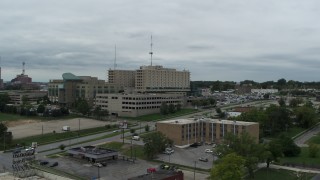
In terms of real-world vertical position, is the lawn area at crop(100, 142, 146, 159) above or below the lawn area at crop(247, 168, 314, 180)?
above

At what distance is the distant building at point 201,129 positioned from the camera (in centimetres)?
5694

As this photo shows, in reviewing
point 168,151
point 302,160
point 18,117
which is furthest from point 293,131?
point 18,117

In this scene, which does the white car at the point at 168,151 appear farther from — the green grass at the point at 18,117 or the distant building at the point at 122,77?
the distant building at the point at 122,77

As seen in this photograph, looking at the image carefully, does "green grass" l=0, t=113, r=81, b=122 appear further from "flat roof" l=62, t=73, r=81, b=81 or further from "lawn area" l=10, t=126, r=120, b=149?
"flat roof" l=62, t=73, r=81, b=81

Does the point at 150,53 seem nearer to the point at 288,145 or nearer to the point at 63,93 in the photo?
the point at 63,93

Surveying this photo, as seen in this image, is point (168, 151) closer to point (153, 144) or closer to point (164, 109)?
point (153, 144)

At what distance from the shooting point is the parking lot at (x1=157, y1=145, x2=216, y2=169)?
46250 millimetres

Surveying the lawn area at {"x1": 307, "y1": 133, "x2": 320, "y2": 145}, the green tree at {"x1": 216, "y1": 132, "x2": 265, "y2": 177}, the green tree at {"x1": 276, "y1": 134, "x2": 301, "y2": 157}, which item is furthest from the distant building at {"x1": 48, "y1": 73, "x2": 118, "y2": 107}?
the green tree at {"x1": 216, "y1": 132, "x2": 265, "y2": 177}

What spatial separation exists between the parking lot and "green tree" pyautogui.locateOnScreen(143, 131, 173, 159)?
110cm

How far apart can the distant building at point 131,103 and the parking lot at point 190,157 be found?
44.4 meters

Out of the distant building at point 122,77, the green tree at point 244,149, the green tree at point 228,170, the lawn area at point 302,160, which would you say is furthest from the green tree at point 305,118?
the distant building at point 122,77

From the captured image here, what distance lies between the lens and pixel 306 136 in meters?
69.4

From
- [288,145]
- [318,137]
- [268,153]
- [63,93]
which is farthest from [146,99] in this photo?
[268,153]

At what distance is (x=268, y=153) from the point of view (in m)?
41.6
